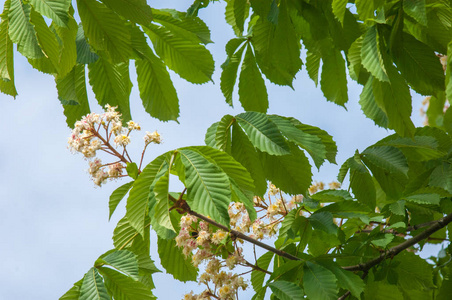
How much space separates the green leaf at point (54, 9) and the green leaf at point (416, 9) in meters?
1.01

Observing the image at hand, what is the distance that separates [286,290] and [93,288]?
0.54 m

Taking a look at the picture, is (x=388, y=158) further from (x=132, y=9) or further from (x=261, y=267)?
(x=132, y=9)

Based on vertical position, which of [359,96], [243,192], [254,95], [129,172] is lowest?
[243,192]

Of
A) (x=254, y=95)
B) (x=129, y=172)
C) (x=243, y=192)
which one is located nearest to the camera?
(x=243, y=192)

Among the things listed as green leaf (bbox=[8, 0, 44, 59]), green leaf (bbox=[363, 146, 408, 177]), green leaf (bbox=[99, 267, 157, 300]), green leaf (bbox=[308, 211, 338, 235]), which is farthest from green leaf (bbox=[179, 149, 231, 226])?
green leaf (bbox=[363, 146, 408, 177])

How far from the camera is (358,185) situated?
196 centimetres

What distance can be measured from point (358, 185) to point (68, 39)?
1.19 m

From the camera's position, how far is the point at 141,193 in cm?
144

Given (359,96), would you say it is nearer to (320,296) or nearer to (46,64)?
(320,296)

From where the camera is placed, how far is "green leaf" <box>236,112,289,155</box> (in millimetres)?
1528

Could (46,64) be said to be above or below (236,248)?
above

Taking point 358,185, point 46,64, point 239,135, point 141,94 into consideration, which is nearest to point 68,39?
point 46,64

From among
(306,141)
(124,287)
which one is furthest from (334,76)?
(124,287)

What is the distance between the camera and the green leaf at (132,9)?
171cm
